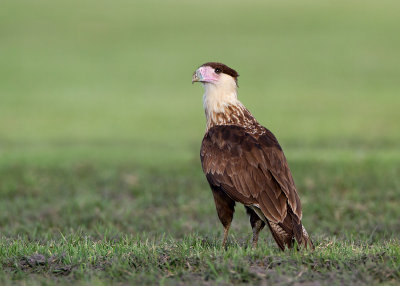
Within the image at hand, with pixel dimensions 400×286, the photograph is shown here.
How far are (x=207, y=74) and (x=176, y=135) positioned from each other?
12.7 m

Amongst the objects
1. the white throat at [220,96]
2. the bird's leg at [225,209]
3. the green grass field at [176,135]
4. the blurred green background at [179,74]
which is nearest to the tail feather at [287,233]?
the green grass field at [176,135]

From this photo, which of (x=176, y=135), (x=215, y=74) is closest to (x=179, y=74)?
(x=176, y=135)

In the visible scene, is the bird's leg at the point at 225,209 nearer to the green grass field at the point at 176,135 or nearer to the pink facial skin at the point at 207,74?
the green grass field at the point at 176,135

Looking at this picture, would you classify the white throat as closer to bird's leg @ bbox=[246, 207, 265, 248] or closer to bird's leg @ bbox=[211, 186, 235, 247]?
bird's leg @ bbox=[211, 186, 235, 247]

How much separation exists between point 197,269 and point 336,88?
867 inches

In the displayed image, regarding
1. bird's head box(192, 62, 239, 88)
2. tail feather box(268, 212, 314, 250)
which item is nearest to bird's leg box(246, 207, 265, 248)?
tail feather box(268, 212, 314, 250)

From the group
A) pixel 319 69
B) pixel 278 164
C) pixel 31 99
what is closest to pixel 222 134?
pixel 278 164

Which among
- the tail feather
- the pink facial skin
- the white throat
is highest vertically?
the pink facial skin

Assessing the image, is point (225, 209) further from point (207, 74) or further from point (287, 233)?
point (207, 74)

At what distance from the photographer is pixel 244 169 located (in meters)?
7.39

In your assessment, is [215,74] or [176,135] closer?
[215,74]

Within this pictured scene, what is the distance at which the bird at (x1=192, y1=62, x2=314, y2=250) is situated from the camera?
7082 millimetres

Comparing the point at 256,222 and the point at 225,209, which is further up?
the point at 225,209

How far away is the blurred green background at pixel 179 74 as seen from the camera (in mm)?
20000
